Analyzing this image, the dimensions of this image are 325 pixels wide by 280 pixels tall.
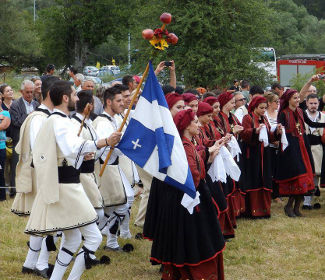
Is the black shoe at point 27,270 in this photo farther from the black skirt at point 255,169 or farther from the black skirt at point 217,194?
the black skirt at point 255,169

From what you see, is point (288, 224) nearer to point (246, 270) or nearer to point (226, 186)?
point (226, 186)

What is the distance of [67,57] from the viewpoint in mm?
40625

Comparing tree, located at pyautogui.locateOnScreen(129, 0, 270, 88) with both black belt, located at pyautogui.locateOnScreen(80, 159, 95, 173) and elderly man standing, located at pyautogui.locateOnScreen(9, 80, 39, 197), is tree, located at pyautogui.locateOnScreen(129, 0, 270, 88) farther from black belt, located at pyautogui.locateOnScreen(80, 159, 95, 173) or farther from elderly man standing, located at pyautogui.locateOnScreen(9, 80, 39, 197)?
black belt, located at pyautogui.locateOnScreen(80, 159, 95, 173)

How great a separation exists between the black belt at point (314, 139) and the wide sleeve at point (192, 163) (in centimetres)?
499

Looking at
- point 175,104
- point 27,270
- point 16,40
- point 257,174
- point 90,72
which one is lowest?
point 27,270

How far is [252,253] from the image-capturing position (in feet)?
24.2

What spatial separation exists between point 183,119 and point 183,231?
1065mm

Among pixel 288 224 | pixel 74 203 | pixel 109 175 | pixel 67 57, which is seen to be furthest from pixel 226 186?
pixel 67 57

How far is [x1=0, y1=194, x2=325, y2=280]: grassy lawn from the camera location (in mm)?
6539

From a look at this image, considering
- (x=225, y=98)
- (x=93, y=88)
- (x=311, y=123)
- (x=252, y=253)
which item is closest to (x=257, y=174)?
(x=311, y=123)

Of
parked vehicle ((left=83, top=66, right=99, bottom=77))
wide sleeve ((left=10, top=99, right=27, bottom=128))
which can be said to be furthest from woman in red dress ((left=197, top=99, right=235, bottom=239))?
parked vehicle ((left=83, top=66, right=99, bottom=77))

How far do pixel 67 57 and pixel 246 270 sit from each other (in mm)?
35399

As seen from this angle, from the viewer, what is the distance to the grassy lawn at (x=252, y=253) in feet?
21.5

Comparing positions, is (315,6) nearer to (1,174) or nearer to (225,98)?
(1,174)
